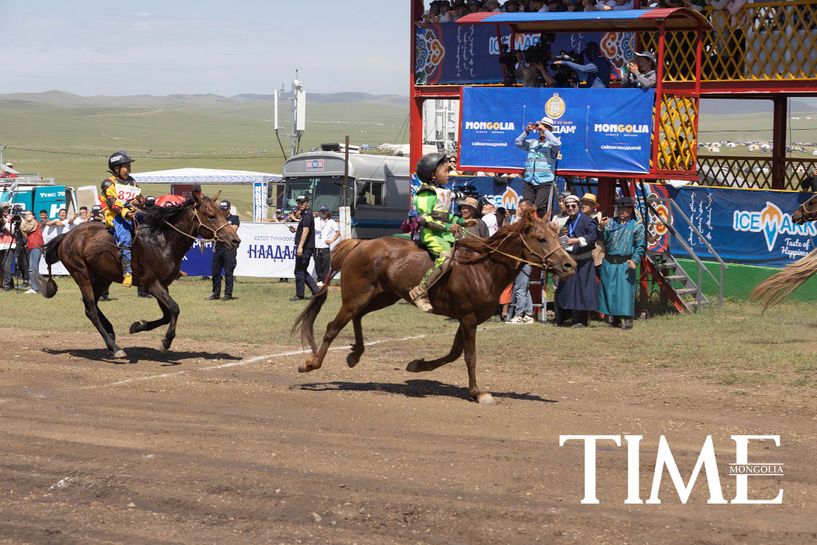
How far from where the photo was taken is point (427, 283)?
11.8 metres

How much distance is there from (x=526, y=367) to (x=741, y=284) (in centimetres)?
888

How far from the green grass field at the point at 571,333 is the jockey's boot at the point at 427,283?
9.93 ft

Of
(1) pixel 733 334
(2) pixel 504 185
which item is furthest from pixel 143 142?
(1) pixel 733 334

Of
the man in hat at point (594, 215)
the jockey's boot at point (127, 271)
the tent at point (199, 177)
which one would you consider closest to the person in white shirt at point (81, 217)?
the tent at point (199, 177)

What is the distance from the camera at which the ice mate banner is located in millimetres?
19609

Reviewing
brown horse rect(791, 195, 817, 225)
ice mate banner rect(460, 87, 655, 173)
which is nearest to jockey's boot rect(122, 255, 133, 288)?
ice mate banner rect(460, 87, 655, 173)

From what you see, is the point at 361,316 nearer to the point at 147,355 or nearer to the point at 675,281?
the point at 147,355

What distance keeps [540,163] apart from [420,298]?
341 inches

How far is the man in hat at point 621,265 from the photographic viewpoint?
59.6ft

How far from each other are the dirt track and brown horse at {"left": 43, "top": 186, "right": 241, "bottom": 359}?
860 mm

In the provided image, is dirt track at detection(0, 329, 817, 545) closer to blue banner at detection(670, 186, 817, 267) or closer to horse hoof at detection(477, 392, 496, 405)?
horse hoof at detection(477, 392, 496, 405)

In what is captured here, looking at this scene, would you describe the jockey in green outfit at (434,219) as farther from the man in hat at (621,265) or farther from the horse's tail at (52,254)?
the man in hat at (621,265)

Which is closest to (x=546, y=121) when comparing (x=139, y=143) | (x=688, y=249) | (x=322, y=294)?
(x=688, y=249)

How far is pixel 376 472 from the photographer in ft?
28.3
